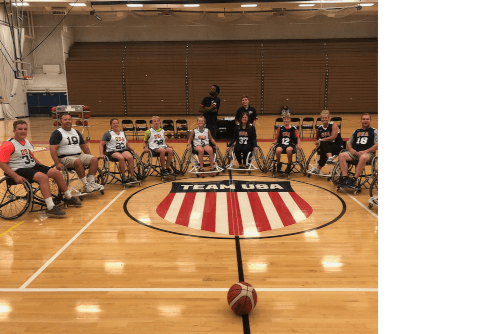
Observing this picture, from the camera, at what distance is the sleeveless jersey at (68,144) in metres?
5.46

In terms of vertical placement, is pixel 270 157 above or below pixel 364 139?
below

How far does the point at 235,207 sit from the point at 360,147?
7.69ft

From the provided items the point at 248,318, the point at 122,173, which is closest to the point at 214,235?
the point at 248,318

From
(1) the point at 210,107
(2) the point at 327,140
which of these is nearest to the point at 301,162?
(2) the point at 327,140

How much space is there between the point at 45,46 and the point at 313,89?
14.1m

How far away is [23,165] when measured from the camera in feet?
15.9

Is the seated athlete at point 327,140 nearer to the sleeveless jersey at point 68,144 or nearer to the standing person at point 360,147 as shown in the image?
the standing person at point 360,147

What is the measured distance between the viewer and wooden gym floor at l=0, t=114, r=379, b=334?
2.62 metres

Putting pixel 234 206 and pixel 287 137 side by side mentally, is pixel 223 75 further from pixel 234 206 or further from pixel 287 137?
pixel 234 206

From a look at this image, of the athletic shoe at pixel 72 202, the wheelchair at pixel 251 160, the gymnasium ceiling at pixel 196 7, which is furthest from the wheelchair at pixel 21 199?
the gymnasium ceiling at pixel 196 7

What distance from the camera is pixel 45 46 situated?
19.6m

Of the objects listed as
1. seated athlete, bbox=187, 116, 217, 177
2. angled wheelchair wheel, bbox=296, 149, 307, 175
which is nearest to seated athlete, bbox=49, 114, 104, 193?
seated athlete, bbox=187, 116, 217, 177
